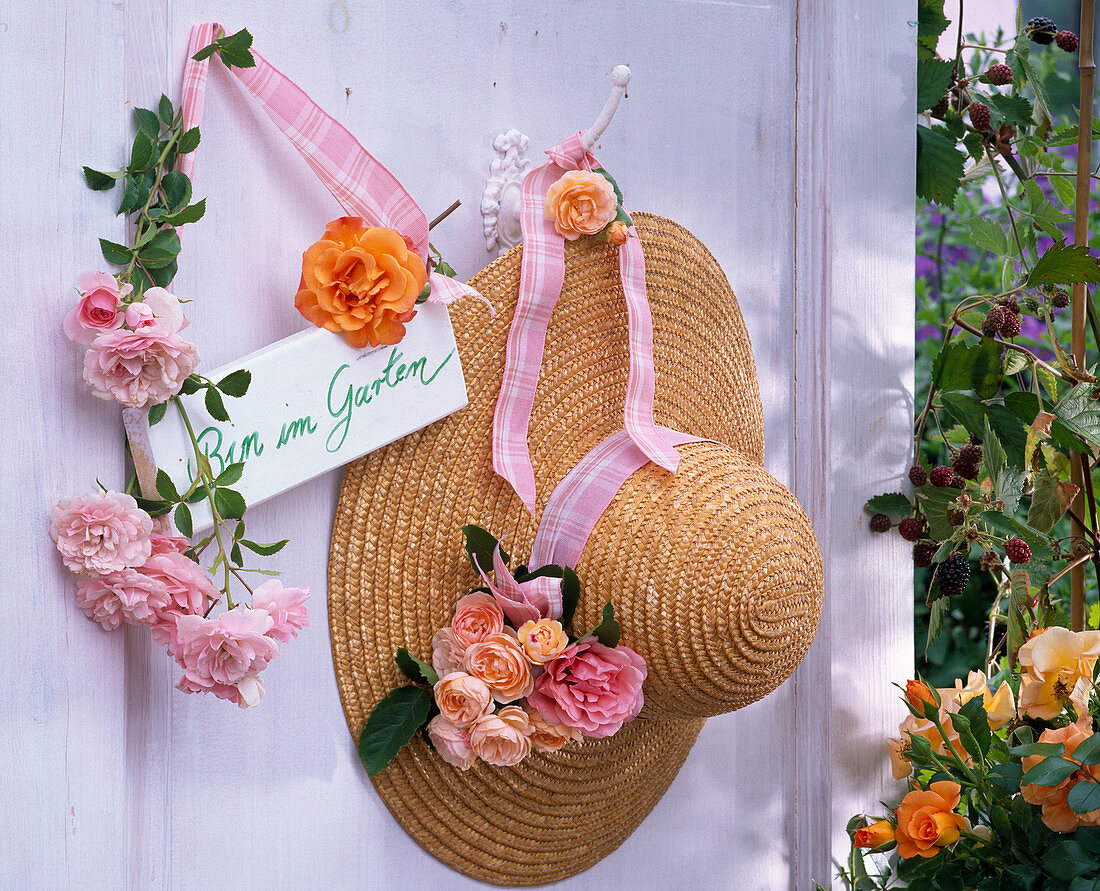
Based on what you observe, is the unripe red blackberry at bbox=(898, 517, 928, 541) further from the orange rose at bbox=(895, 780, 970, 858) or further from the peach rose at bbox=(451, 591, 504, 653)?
the peach rose at bbox=(451, 591, 504, 653)

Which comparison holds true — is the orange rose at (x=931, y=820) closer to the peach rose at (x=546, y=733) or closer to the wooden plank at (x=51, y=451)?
the peach rose at (x=546, y=733)

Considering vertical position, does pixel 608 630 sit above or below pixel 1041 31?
below

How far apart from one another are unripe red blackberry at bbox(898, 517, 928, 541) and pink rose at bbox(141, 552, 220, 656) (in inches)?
27.0

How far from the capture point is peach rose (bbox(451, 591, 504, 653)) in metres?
0.76

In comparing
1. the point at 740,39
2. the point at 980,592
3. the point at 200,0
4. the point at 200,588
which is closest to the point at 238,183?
the point at 200,0

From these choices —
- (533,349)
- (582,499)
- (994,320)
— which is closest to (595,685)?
(582,499)

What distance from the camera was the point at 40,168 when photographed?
2.09ft

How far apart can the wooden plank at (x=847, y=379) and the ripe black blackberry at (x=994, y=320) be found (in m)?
0.09

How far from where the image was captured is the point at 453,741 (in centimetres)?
75

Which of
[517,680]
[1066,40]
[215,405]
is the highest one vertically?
[1066,40]

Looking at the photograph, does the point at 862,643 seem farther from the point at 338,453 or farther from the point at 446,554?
the point at 338,453

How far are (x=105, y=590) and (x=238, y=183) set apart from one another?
30 cm

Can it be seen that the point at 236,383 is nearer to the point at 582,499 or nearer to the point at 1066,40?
the point at 582,499

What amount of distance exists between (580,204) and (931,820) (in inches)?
22.9
